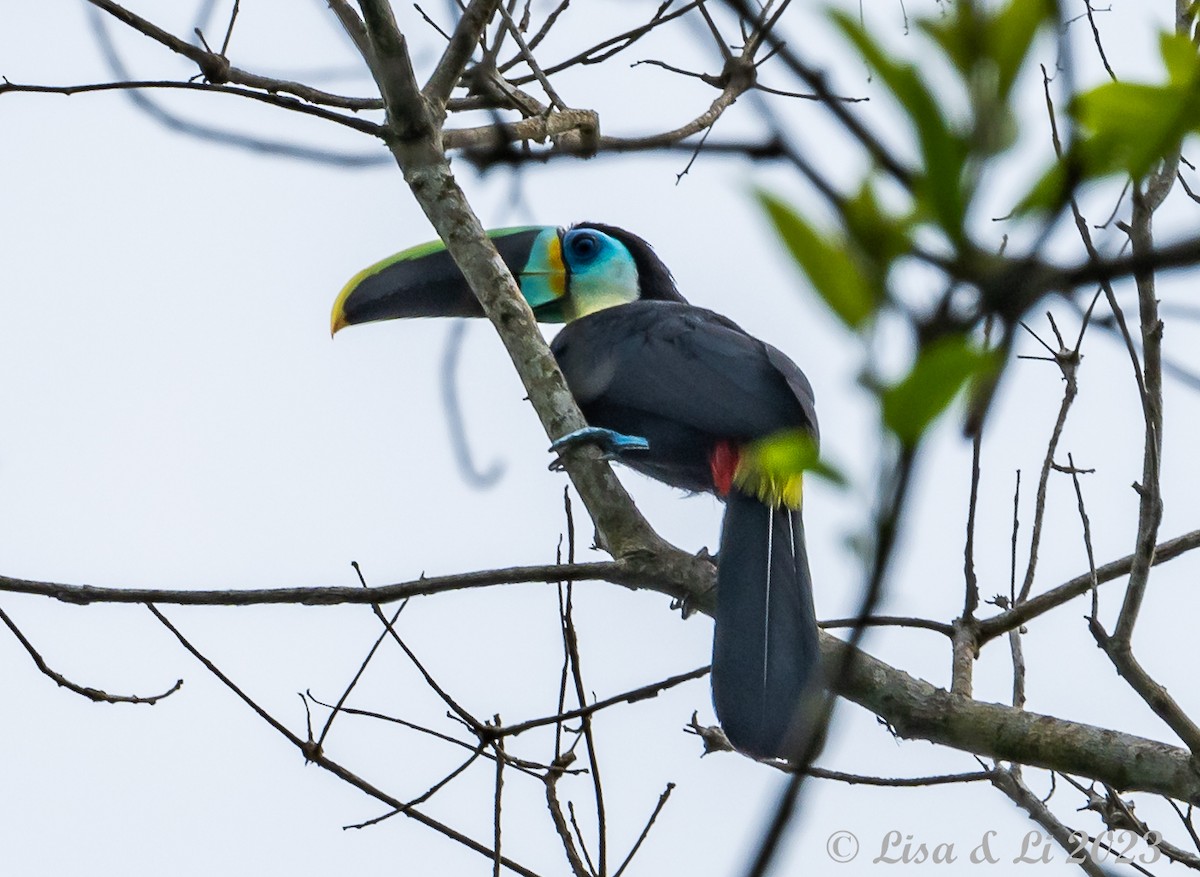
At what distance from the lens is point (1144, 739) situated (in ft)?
8.17

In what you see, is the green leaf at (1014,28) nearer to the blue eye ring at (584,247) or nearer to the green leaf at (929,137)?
the green leaf at (929,137)

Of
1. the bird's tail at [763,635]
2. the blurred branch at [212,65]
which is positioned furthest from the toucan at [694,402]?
the blurred branch at [212,65]

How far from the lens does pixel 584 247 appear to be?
5.04 metres

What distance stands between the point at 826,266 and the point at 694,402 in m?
2.94

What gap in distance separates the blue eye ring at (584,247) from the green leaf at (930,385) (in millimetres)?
4428

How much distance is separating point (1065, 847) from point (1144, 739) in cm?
46

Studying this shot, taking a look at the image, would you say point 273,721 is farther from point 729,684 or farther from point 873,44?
point 873,44

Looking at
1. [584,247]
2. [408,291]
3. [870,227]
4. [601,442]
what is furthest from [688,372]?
[870,227]

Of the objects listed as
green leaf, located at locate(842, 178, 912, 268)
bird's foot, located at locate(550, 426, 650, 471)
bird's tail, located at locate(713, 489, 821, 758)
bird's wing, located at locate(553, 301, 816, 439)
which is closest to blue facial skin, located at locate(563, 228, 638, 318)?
bird's wing, located at locate(553, 301, 816, 439)

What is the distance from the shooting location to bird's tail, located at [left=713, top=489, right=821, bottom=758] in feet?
8.79

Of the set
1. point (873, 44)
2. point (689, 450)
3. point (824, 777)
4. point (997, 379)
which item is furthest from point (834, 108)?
point (689, 450)

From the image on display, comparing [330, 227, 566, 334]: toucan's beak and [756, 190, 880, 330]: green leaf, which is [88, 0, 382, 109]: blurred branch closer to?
[330, 227, 566, 334]: toucan's beak

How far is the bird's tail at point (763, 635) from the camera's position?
8.79 ft

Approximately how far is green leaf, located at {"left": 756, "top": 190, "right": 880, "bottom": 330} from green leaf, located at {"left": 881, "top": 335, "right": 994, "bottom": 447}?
50mm
